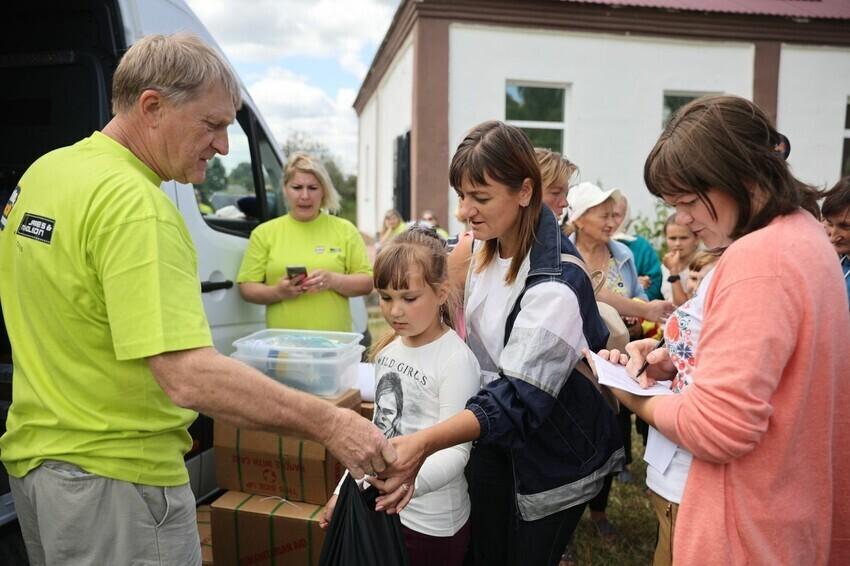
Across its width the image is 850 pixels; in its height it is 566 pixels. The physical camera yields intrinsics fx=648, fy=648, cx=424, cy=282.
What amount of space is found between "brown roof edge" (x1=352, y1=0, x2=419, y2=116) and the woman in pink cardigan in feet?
30.1

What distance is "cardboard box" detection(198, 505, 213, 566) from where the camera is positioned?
2908 millimetres

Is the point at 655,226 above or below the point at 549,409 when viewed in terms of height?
above

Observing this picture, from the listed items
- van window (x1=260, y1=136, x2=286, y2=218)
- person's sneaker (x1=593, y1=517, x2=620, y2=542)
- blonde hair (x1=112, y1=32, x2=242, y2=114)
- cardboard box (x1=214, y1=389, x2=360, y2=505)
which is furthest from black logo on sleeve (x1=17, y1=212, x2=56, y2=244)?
person's sneaker (x1=593, y1=517, x2=620, y2=542)

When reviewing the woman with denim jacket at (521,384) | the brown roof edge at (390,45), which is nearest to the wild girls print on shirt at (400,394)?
the woman with denim jacket at (521,384)

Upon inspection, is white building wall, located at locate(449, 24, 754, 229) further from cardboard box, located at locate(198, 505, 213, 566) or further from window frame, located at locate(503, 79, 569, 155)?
cardboard box, located at locate(198, 505, 213, 566)

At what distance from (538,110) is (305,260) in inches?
294

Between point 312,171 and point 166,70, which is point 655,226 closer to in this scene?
point 312,171

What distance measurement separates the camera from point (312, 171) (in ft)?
12.1

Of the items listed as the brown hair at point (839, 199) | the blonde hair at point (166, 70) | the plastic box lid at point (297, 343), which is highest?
the blonde hair at point (166, 70)

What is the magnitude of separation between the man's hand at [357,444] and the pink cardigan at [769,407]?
28.7 inches

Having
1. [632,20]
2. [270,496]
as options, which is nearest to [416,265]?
[270,496]

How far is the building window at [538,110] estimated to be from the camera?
398 inches

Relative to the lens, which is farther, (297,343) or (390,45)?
(390,45)

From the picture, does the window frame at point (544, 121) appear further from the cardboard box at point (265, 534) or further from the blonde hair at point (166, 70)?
the blonde hair at point (166, 70)
